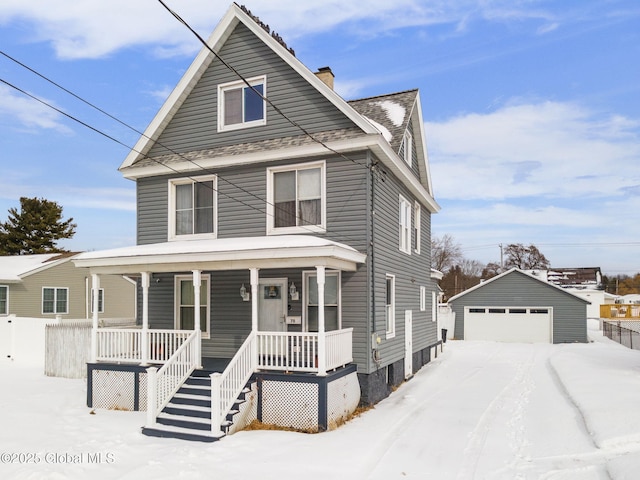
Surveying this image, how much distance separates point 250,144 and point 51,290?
17.1 m

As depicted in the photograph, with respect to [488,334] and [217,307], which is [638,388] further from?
[488,334]

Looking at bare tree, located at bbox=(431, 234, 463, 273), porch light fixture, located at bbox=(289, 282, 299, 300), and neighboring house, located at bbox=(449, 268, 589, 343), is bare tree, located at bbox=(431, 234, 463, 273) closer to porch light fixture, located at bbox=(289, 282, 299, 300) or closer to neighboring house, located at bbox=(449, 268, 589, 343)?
neighboring house, located at bbox=(449, 268, 589, 343)

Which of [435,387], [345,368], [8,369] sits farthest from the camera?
[8,369]

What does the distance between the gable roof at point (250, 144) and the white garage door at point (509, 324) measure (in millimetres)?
17536

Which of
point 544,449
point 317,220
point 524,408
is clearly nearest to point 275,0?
point 317,220

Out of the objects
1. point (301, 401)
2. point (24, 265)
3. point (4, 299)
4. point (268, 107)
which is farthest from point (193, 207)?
point (24, 265)

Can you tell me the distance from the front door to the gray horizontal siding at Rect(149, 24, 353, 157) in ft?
13.1

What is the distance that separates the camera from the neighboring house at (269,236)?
11133 mm

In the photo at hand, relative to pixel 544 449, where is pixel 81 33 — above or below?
above

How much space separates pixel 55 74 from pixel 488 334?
92.4ft

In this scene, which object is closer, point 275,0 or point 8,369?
point 275,0

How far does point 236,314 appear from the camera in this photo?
13672 millimetres

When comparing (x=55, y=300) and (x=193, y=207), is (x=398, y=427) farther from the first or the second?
(x=55, y=300)

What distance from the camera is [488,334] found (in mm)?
31141
